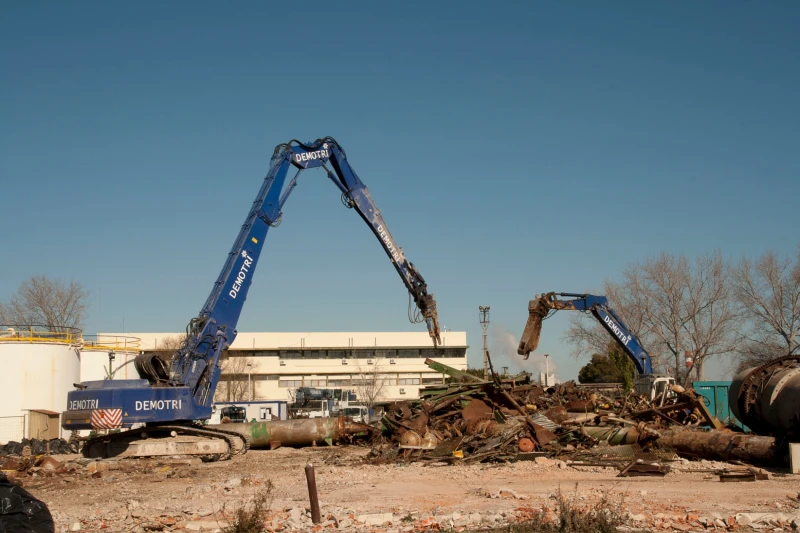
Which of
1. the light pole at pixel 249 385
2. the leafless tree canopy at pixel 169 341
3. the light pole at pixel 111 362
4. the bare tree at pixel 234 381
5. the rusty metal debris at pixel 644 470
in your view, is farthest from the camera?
the light pole at pixel 249 385

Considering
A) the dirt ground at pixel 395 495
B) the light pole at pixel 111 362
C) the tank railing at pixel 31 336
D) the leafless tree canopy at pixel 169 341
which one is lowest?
the dirt ground at pixel 395 495

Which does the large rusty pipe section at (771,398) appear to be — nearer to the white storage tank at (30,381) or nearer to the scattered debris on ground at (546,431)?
the scattered debris on ground at (546,431)

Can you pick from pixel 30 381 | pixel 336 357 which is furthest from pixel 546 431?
pixel 336 357

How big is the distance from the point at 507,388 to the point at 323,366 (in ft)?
164

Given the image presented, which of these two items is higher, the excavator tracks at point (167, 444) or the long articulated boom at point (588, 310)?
the long articulated boom at point (588, 310)

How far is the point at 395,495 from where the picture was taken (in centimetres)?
1382

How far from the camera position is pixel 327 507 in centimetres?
1238

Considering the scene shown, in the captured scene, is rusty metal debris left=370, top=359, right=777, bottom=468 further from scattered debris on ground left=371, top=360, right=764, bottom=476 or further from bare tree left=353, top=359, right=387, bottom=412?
bare tree left=353, top=359, right=387, bottom=412

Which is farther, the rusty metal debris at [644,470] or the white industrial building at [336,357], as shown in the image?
the white industrial building at [336,357]

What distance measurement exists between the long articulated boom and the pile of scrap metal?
2.42m

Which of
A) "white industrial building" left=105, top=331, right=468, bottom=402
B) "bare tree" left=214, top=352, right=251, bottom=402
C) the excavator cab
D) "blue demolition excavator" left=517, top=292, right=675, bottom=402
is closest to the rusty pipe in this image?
the excavator cab

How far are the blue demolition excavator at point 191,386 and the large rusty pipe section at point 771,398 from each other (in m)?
13.6

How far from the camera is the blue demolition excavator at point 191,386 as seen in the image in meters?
19.8

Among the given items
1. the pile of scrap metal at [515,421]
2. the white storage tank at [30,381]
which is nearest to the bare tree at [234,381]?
the white storage tank at [30,381]
